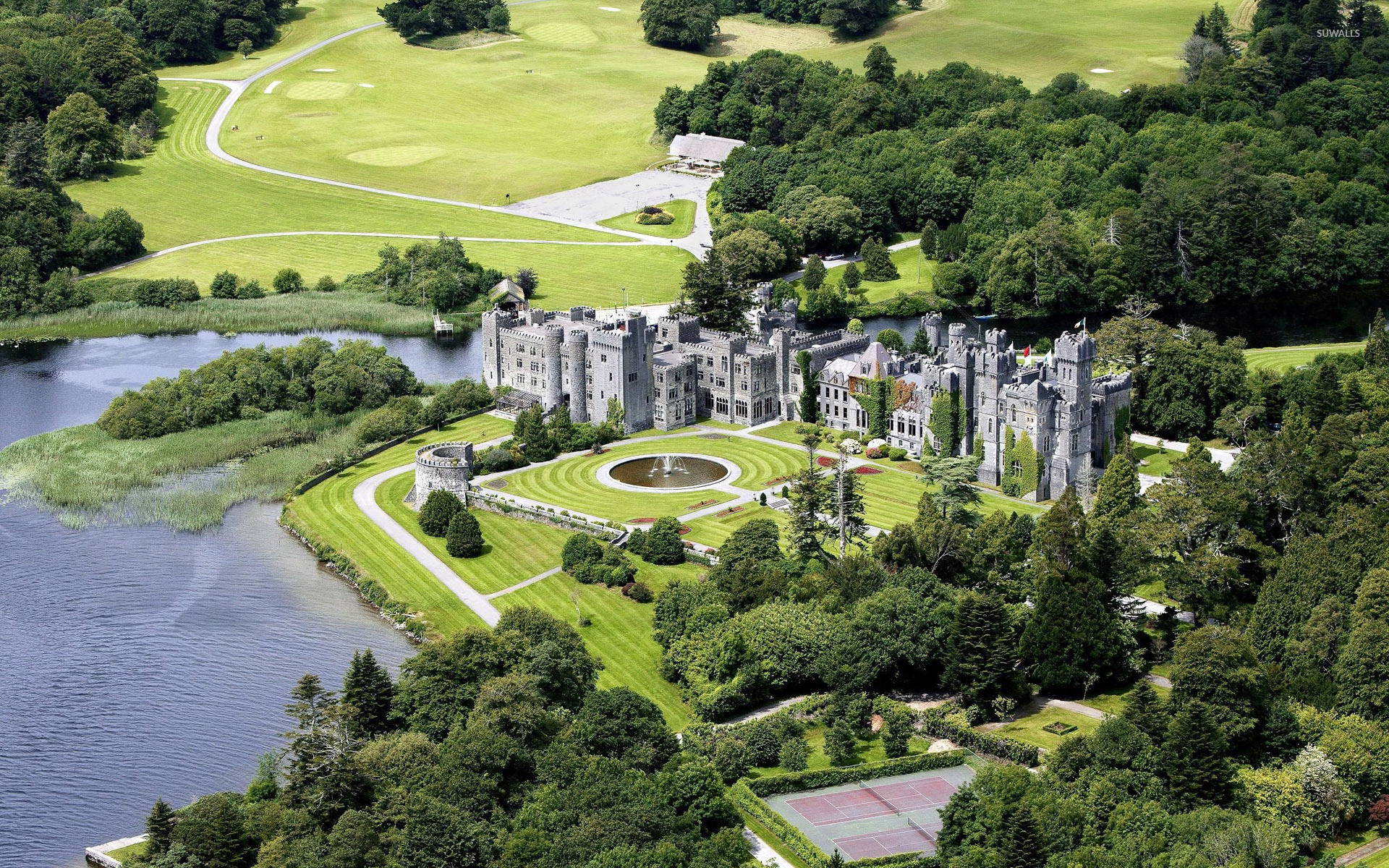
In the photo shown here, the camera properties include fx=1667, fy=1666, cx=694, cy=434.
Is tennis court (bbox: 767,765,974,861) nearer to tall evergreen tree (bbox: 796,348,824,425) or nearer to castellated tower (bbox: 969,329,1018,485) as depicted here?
castellated tower (bbox: 969,329,1018,485)

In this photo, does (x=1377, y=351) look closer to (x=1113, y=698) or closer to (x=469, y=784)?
(x=1113, y=698)

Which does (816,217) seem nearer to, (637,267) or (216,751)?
(637,267)

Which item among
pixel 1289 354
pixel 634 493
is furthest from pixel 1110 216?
pixel 634 493

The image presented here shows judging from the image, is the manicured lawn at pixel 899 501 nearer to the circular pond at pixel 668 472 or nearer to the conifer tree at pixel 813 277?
the circular pond at pixel 668 472

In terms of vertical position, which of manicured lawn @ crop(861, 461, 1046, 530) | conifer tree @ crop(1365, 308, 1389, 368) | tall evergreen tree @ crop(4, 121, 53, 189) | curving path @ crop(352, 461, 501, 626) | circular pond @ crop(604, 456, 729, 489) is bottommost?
circular pond @ crop(604, 456, 729, 489)

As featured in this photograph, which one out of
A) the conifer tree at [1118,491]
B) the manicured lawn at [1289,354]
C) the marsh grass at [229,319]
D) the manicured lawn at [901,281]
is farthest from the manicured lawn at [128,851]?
the manicured lawn at [901,281]

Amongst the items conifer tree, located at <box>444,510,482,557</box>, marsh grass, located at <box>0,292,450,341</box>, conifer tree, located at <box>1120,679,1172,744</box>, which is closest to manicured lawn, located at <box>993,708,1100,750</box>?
conifer tree, located at <box>1120,679,1172,744</box>

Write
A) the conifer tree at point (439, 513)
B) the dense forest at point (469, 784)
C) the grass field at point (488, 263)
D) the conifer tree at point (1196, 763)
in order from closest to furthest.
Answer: the dense forest at point (469, 784)
the conifer tree at point (1196, 763)
the conifer tree at point (439, 513)
the grass field at point (488, 263)
